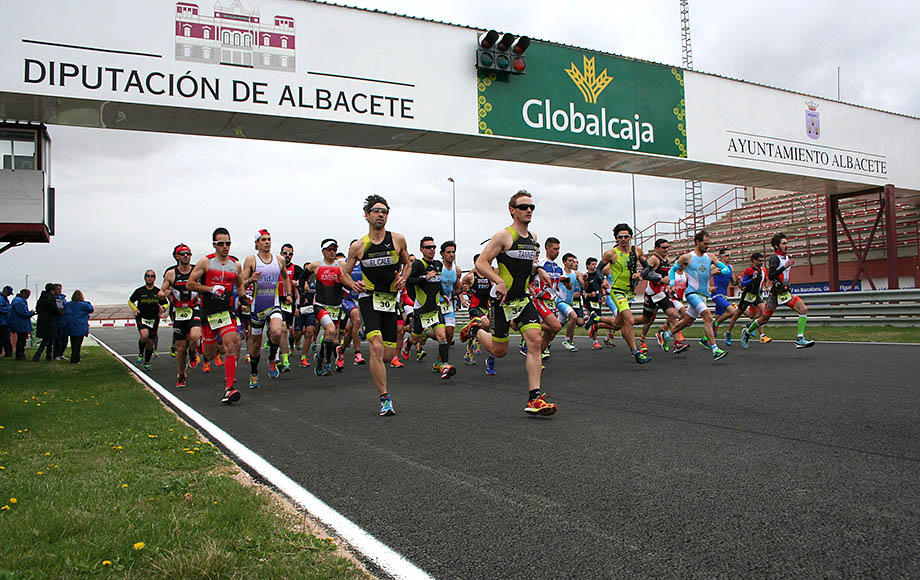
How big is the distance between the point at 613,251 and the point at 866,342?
608 cm

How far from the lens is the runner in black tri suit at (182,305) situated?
11.1m

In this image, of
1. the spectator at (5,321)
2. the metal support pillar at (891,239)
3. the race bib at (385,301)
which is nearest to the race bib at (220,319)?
the race bib at (385,301)

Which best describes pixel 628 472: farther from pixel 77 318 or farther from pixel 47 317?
pixel 47 317

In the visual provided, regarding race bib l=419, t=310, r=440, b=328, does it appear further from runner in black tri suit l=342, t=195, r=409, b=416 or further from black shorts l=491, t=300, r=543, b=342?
runner in black tri suit l=342, t=195, r=409, b=416

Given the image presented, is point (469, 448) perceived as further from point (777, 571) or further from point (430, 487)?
point (777, 571)

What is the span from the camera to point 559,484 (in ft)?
13.2

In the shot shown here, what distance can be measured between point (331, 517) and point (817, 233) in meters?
33.6

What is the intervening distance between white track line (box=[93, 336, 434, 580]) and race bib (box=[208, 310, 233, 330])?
2.88 m

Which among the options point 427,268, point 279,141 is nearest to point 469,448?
point 427,268

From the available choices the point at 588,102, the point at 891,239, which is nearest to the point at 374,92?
the point at 588,102

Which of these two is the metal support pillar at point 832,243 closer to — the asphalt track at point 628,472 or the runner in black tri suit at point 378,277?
the asphalt track at point 628,472

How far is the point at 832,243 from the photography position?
25.9 m

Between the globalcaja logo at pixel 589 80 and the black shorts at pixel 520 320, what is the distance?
1323 cm

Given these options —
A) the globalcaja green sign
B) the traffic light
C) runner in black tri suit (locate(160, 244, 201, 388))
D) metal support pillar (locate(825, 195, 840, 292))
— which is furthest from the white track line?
metal support pillar (locate(825, 195, 840, 292))
